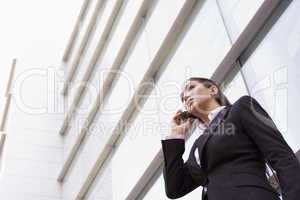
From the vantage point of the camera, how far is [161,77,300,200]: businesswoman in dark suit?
1964mm

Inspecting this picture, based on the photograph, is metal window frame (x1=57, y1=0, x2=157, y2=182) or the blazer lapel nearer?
the blazer lapel

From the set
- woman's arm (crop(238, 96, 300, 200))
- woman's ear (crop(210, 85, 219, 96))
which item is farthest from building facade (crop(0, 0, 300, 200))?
woman's arm (crop(238, 96, 300, 200))

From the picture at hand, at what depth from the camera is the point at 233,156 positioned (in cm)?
220

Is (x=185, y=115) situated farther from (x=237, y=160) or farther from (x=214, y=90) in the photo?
(x=237, y=160)

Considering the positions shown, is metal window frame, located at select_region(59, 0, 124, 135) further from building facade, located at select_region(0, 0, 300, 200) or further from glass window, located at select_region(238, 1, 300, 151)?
glass window, located at select_region(238, 1, 300, 151)

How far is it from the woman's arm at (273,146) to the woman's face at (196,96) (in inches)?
17.1

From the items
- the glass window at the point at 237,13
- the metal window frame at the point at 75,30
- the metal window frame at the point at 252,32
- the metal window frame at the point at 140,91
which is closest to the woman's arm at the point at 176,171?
the metal window frame at the point at 252,32

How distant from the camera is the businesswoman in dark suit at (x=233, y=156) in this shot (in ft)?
6.44

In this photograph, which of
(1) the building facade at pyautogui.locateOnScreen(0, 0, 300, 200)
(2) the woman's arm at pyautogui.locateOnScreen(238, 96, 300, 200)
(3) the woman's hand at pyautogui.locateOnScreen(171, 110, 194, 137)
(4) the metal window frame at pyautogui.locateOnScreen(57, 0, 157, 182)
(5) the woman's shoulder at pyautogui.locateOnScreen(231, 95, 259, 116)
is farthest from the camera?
(4) the metal window frame at pyautogui.locateOnScreen(57, 0, 157, 182)

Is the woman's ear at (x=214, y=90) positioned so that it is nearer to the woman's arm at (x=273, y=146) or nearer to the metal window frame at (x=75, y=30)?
the woman's arm at (x=273, y=146)

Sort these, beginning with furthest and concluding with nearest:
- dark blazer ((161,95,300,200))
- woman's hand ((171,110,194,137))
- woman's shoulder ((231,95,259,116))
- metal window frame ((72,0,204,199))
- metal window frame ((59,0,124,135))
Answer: metal window frame ((59,0,124,135)) → metal window frame ((72,0,204,199)) → woman's hand ((171,110,194,137)) → woman's shoulder ((231,95,259,116)) → dark blazer ((161,95,300,200))

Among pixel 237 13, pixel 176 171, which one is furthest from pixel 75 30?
pixel 176 171

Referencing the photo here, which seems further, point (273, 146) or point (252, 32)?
point (252, 32)

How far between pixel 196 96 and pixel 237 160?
0.68 meters
